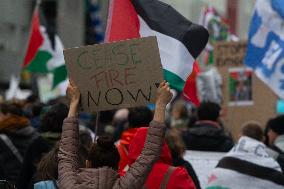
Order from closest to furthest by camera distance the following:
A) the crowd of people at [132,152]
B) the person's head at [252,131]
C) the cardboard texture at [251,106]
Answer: the crowd of people at [132,152]
the person's head at [252,131]
the cardboard texture at [251,106]

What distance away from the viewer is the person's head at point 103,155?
4.61 metres

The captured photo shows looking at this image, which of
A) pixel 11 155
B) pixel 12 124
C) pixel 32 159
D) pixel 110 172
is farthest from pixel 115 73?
pixel 12 124

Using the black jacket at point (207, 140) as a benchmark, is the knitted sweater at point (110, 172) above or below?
above

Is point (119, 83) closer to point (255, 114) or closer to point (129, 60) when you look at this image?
point (129, 60)

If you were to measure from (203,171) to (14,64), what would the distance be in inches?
1193

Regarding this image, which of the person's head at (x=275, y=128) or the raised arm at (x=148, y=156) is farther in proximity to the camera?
the person's head at (x=275, y=128)

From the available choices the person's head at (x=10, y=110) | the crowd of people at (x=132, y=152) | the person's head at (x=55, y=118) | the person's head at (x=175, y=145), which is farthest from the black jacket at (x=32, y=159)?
the person's head at (x=10, y=110)

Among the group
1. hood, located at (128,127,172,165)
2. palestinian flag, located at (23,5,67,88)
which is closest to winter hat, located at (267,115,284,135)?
hood, located at (128,127,172,165)

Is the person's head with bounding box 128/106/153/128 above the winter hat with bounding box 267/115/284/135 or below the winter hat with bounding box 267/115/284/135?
above

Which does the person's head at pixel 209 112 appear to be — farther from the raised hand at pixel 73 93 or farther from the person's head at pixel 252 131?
the raised hand at pixel 73 93

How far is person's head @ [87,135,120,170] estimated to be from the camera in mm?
4613

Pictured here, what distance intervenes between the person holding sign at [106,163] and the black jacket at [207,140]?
3325 mm

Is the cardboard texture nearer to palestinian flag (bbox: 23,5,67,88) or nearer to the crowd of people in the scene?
palestinian flag (bbox: 23,5,67,88)

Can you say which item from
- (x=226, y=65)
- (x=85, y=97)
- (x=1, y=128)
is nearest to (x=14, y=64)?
(x=226, y=65)
